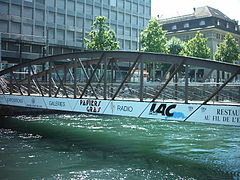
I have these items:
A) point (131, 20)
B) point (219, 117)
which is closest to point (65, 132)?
point (219, 117)

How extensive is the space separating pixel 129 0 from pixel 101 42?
3115 centimetres

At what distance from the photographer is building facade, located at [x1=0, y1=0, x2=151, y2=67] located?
178ft

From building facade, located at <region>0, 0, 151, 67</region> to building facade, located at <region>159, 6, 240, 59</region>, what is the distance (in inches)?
552

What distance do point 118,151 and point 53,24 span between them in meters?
45.6

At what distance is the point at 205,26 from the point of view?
7906 cm

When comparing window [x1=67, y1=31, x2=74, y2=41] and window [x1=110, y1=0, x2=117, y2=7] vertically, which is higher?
window [x1=110, y1=0, x2=117, y2=7]

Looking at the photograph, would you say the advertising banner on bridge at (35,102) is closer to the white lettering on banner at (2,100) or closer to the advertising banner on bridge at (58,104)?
the advertising banner on bridge at (58,104)

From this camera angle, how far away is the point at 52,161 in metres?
16.4

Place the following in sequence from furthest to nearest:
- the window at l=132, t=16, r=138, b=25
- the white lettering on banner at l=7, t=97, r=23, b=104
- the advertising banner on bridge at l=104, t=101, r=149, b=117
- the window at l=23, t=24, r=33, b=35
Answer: the window at l=132, t=16, r=138, b=25
the window at l=23, t=24, r=33, b=35
the white lettering on banner at l=7, t=97, r=23, b=104
the advertising banner on bridge at l=104, t=101, r=149, b=117

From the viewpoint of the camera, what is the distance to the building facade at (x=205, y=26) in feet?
256

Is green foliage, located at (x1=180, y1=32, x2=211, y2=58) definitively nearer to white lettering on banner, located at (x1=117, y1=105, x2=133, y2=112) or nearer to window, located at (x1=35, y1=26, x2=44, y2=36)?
window, located at (x1=35, y1=26, x2=44, y2=36)

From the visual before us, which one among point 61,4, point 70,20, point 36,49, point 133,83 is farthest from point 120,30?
point 133,83

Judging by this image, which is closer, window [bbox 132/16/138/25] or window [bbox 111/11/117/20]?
window [bbox 111/11/117/20]

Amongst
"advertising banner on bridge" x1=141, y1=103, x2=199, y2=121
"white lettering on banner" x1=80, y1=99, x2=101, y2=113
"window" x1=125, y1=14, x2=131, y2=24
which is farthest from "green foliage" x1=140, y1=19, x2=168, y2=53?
"advertising banner on bridge" x1=141, y1=103, x2=199, y2=121
